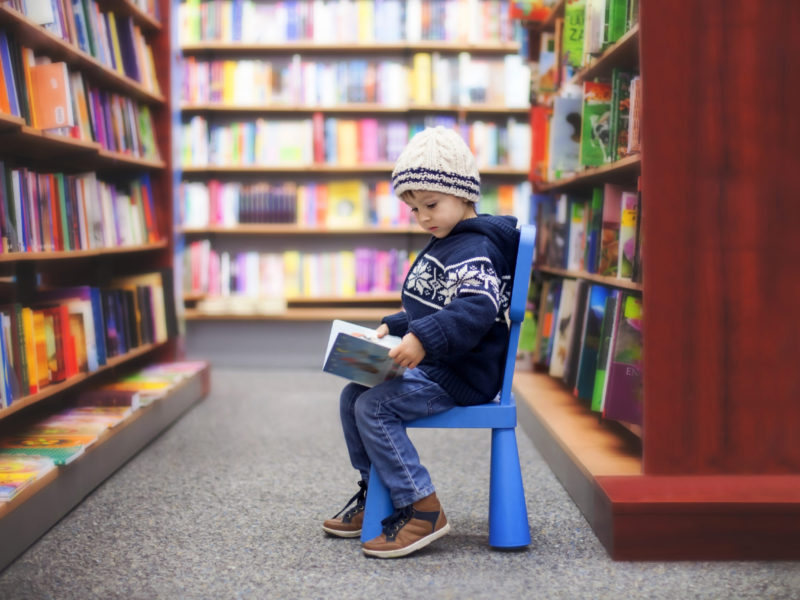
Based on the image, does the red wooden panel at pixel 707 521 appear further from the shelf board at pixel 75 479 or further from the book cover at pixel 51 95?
the book cover at pixel 51 95

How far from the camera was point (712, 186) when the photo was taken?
5.07ft

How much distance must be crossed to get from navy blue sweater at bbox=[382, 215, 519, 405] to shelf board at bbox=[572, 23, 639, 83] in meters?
0.59

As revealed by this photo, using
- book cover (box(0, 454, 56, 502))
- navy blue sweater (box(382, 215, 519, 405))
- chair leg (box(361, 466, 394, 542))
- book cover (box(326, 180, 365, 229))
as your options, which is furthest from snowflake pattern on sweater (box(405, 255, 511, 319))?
book cover (box(326, 180, 365, 229))

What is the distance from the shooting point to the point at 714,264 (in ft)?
5.09

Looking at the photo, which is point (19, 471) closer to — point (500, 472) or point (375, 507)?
point (375, 507)

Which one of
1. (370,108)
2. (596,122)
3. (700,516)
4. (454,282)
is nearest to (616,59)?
(596,122)

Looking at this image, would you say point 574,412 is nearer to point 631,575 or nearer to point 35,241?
point 631,575

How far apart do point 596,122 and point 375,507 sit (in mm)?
1218

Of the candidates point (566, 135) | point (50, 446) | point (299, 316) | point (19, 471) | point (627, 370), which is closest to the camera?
point (19, 471)

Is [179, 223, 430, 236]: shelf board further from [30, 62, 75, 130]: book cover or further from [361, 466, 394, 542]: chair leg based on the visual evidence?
[361, 466, 394, 542]: chair leg

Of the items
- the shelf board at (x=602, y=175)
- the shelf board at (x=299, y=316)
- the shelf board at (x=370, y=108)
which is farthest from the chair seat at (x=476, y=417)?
the shelf board at (x=370, y=108)

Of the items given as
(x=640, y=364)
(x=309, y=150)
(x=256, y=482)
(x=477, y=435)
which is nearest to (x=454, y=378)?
(x=640, y=364)

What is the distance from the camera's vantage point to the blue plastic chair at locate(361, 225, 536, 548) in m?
1.55

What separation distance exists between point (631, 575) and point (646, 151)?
835mm
